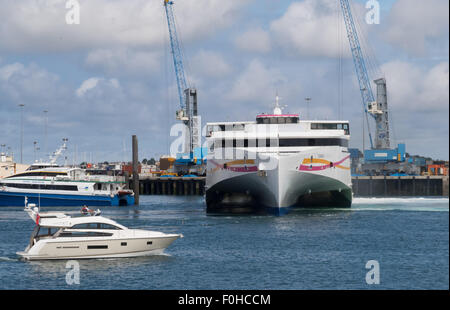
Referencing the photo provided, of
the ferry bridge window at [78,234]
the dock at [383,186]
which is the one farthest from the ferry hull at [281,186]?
the dock at [383,186]

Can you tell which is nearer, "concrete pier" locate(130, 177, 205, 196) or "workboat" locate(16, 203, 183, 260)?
"workboat" locate(16, 203, 183, 260)

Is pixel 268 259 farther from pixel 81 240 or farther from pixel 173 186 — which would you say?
pixel 173 186

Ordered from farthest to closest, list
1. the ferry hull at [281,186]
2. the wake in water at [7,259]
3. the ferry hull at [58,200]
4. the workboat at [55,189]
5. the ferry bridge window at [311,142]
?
the workboat at [55,189], the ferry hull at [58,200], the ferry bridge window at [311,142], the ferry hull at [281,186], the wake in water at [7,259]

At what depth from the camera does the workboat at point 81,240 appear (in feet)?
114

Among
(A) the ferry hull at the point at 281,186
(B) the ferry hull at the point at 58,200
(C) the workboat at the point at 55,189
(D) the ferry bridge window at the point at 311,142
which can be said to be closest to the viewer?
(A) the ferry hull at the point at 281,186

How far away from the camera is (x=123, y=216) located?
2557 inches

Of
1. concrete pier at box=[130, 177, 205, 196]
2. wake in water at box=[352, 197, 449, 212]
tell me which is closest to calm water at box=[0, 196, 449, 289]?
wake in water at box=[352, 197, 449, 212]

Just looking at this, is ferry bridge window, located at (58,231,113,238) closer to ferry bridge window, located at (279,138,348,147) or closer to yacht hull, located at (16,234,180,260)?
yacht hull, located at (16,234,180,260)

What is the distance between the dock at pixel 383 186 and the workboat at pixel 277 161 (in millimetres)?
71628

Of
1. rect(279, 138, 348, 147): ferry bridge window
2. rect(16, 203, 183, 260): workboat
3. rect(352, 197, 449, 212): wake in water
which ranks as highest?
rect(279, 138, 348, 147): ferry bridge window

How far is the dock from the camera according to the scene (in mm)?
133375

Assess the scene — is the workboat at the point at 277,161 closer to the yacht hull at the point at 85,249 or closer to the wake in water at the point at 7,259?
the yacht hull at the point at 85,249

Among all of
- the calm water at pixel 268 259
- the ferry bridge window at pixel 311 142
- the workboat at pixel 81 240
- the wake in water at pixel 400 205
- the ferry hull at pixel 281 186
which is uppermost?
the ferry bridge window at pixel 311 142
